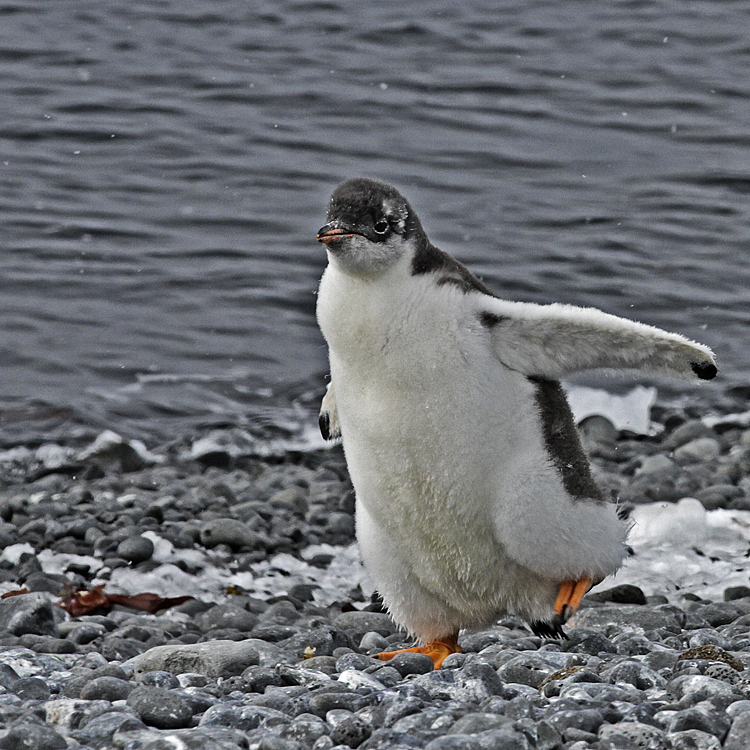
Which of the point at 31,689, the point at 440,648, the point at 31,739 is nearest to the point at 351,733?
the point at 31,739

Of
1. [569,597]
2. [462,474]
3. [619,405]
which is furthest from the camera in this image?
[619,405]

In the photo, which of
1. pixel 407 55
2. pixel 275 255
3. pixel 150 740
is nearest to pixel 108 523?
pixel 150 740

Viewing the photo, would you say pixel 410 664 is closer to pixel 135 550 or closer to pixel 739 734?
pixel 739 734

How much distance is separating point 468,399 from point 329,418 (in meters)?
0.79

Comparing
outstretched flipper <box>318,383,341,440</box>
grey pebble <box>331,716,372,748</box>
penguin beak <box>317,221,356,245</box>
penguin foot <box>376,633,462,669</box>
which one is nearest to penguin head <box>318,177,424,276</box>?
penguin beak <box>317,221,356,245</box>

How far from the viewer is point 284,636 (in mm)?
4730

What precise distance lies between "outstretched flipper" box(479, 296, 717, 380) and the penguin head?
356mm

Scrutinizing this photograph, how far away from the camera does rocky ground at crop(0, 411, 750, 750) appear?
2.99 metres

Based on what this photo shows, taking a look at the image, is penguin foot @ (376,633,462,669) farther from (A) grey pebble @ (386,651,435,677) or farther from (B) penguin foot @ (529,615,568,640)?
(A) grey pebble @ (386,651,435,677)

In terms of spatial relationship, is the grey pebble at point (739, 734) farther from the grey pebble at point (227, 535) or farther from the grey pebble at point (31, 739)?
the grey pebble at point (227, 535)

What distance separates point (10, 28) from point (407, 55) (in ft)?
18.7

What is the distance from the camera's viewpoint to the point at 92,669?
380 centimetres

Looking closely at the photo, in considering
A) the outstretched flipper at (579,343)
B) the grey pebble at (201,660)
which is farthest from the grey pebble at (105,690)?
the outstretched flipper at (579,343)

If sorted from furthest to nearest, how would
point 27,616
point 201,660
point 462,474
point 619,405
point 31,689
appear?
point 619,405
point 27,616
point 462,474
point 201,660
point 31,689
